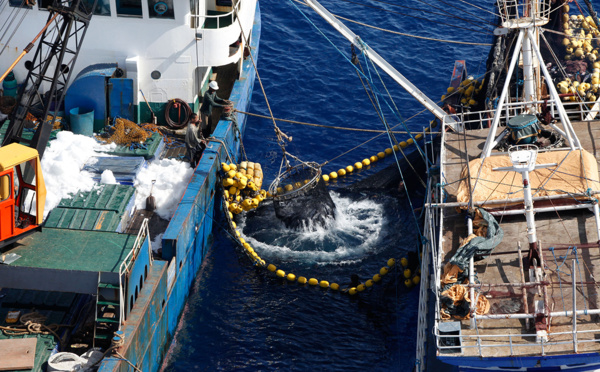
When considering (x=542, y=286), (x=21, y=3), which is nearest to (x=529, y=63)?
(x=542, y=286)

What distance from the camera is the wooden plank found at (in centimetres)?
1641

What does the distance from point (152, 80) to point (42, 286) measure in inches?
412

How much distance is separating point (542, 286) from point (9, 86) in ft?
62.5

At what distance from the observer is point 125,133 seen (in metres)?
24.6

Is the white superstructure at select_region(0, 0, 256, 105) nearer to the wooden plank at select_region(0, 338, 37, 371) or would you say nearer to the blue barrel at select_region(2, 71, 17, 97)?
the blue barrel at select_region(2, 71, 17, 97)

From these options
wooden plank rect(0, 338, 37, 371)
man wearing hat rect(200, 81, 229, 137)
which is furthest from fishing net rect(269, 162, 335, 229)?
wooden plank rect(0, 338, 37, 371)

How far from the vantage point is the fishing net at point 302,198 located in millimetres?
24109

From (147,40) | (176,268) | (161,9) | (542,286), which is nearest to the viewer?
(542,286)

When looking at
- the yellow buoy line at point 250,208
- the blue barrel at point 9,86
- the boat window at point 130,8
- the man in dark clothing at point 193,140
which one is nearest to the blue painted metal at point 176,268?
the man in dark clothing at point 193,140

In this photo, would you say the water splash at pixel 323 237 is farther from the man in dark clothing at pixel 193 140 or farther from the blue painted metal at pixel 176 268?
the man in dark clothing at pixel 193 140

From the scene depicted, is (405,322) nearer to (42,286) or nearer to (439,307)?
(439,307)

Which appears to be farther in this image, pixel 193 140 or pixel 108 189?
pixel 193 140

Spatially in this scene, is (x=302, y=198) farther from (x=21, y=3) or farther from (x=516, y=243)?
(x=21, y=3)

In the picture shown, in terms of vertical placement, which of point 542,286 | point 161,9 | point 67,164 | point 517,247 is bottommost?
point 542,286
